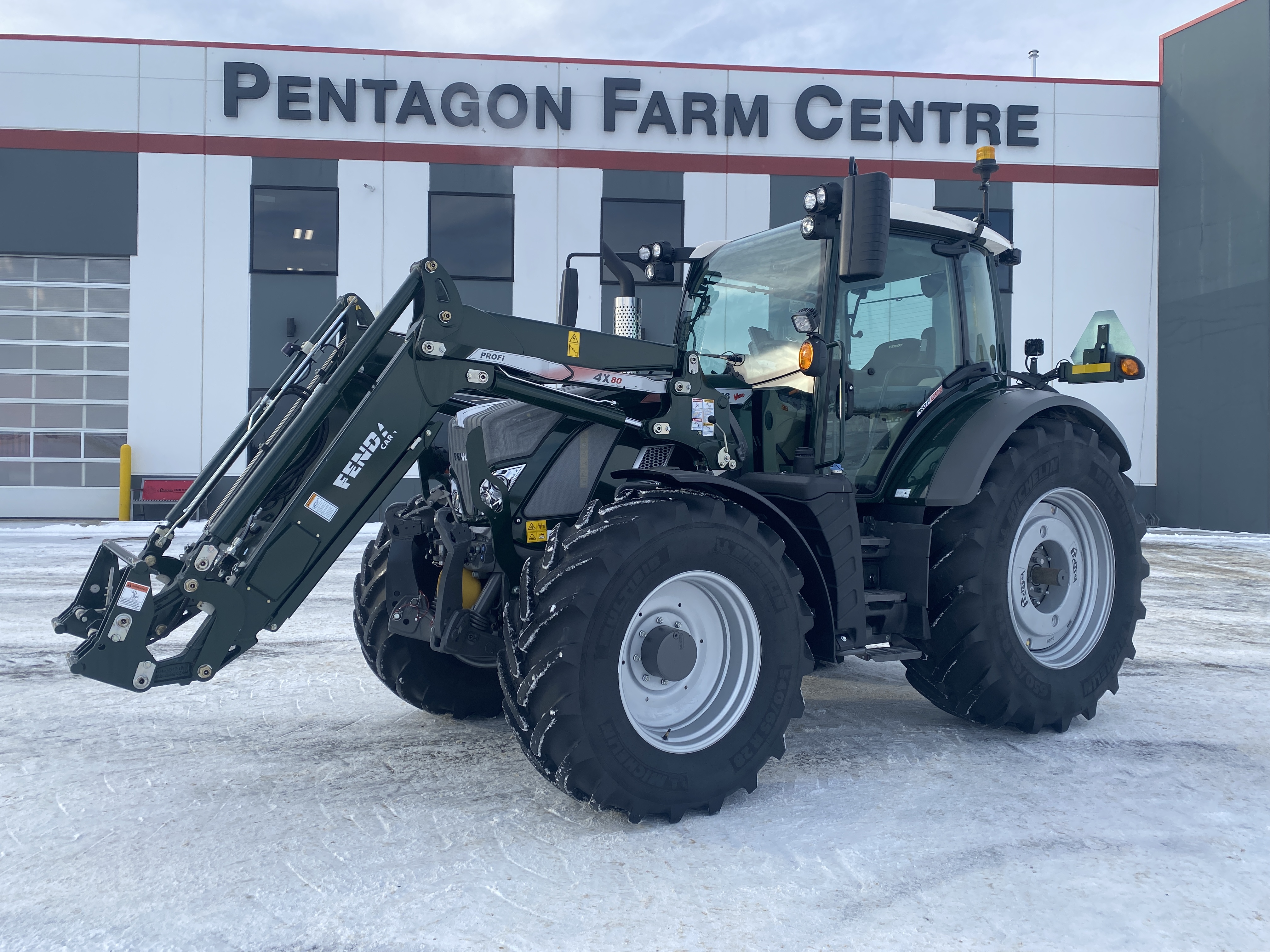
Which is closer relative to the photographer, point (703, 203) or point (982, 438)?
point (982, 438)

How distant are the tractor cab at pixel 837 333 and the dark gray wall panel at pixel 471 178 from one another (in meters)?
12.2

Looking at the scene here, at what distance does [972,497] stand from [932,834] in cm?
157

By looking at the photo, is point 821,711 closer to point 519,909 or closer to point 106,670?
point 519,909

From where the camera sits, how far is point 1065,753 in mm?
4312

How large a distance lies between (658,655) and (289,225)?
49.0 ft

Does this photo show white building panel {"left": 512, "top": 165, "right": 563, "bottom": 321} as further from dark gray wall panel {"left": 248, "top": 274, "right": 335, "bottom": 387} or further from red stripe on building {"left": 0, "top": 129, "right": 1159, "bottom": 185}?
dark gray wall panel {"left": 248, "top": 274, "right": 335, "bottom": 387}

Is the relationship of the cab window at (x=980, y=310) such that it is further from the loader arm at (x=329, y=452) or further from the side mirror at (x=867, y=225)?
the loader arm at (x=329, y=452)

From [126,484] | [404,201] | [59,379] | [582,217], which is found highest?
[404,201]

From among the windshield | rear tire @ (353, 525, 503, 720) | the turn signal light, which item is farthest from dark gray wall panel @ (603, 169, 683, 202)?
the turn signal light

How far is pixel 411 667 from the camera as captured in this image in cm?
454

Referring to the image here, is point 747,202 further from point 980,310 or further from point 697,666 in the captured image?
point 697,666

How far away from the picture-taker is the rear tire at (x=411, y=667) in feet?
14.7

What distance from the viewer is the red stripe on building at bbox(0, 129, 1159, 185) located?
16203 millimetres

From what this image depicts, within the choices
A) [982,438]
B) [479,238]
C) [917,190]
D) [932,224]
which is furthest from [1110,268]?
[982,438]
